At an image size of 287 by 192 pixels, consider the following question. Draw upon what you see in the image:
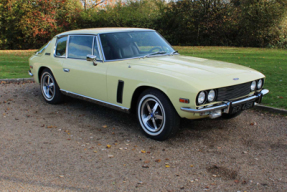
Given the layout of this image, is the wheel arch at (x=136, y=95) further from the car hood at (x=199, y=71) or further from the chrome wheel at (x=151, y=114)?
the car hood at (x=199, y=71)

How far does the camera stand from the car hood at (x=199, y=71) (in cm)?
455

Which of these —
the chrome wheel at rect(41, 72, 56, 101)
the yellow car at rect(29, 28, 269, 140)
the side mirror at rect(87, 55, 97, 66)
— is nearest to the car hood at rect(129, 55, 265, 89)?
the yellow car at rect(29, 28, 269, 140)

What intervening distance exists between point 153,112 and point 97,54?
5.48 feet

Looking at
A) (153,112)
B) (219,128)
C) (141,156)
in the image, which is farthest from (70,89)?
(219,128)

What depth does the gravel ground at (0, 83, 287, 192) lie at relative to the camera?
11.9ft

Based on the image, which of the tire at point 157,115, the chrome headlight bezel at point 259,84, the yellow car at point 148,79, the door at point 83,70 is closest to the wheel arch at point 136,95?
the yellow car at point 148,79

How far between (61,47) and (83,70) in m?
1.25

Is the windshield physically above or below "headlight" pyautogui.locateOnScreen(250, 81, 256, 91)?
above

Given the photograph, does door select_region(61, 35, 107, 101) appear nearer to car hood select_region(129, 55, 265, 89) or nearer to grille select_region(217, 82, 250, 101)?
car hood select_region(129, 55, 265, 89)

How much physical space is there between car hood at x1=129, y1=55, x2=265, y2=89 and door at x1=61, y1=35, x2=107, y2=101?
2.19 ft

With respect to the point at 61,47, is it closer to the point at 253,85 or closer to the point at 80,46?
the point at 80,46

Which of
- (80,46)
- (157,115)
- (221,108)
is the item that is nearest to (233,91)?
(221,108)

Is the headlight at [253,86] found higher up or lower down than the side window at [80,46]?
lower down

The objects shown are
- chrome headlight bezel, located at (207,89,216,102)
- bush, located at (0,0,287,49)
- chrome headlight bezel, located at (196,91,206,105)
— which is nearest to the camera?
chrome headlight bezel, located at (196,91,206,105)
